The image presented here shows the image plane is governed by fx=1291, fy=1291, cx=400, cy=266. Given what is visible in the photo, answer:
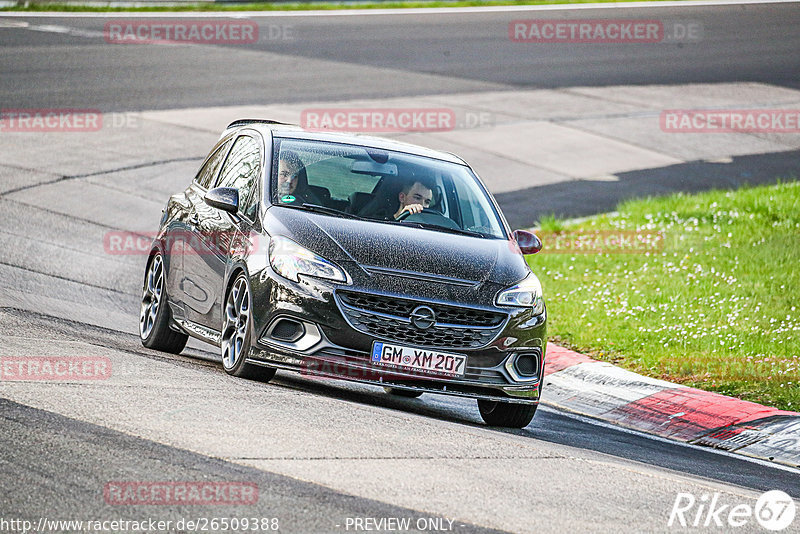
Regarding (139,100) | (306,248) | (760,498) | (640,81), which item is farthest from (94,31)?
(760,498)

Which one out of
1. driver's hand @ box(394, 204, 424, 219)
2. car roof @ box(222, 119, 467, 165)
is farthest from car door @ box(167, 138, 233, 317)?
driver's hand @ box(394, 204, 424, 219)

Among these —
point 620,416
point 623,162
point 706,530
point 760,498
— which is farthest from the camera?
point 623,162

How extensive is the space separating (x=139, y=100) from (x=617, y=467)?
16.7 m

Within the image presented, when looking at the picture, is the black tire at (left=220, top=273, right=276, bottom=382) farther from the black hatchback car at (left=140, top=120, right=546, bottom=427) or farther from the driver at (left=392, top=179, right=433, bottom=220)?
the driver at (left=392, top=179, right=433, bottom=220)

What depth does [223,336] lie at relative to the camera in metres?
8.79

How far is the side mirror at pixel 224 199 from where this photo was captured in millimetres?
8875

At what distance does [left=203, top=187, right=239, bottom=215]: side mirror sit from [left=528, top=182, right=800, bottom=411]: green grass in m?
4.03

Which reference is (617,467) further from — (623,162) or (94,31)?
(94,31)

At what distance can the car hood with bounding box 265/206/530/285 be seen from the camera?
323 inches

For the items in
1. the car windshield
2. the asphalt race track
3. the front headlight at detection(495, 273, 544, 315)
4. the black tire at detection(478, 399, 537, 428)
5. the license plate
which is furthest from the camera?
the car windshield

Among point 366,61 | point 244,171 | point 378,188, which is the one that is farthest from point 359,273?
point 366,61

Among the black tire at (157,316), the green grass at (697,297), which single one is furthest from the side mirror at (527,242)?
the black tire at (157,316)

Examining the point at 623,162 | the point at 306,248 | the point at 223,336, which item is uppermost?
the point at 306,248

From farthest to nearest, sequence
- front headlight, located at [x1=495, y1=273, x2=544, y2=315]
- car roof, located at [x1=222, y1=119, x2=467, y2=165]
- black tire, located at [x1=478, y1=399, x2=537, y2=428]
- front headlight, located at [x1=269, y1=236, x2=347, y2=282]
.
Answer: car roof, located at [x1=222, y1=119, x2=467, y2=165]
black tire, located at [x1=478, y1=399, x2=537, y2=428]
front headlight, located at [x1=495, y1=273, x2=544, y2=315]
front headlight, located at [x1=269, y1=236, x2=347, y2=282]
